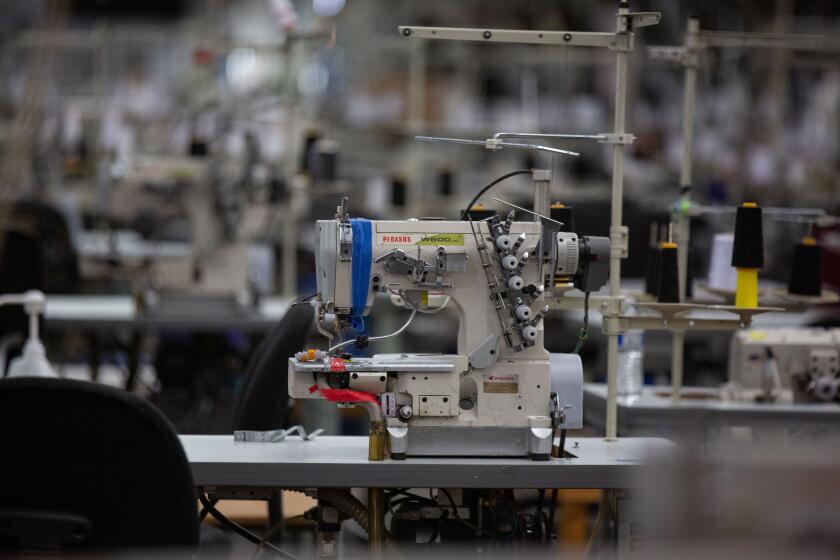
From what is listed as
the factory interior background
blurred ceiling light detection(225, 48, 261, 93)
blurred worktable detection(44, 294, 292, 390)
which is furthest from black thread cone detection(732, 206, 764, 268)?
blurred ceiling light detection(225, 48, 261, 93)

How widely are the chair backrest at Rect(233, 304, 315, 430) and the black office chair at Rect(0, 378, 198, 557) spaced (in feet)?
3.79

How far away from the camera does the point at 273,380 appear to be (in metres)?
2.85

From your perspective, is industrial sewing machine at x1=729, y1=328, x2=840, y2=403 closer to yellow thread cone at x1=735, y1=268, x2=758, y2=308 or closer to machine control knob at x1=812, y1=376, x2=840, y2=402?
machine control knob at x1=812, y1=376, x2=840, y2=402

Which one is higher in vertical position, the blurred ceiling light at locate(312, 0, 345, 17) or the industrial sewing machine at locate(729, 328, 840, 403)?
the blurred ceiling light at locate(312, 0, 345, 17)

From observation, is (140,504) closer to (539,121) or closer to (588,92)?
(539,121)

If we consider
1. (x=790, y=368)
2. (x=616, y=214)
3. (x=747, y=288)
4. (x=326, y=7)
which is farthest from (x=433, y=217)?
(x=326, y=7)

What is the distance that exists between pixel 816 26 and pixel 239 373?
6.50m

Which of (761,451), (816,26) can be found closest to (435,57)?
(816,26)

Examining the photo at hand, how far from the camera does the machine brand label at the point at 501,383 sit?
→ 2.46 metres

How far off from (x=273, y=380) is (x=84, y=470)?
122cm

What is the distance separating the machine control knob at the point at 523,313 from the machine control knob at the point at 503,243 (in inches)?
4.9

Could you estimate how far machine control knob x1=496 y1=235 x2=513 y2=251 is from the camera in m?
2.43

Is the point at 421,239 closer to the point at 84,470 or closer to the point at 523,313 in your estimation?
the point at 523,313

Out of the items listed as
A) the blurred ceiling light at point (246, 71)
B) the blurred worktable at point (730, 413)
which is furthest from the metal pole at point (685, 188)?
the blurred ceiling light at point (246, 71)
